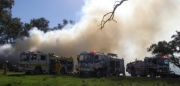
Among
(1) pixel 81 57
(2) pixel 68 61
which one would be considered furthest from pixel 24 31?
(1) pixel 81 57

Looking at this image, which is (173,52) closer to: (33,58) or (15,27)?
(33,58)

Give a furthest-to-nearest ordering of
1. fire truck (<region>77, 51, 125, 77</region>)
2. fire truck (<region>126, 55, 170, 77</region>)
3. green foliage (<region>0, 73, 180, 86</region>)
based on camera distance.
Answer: fire truck (<region>126, 55, 170, 77</region>) → fire truck (<region>77, 51, 125, 77</region>) → green foliage (<region>0, 73, 180, 86</region>)

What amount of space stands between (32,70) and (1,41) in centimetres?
3050

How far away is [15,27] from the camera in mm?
59500

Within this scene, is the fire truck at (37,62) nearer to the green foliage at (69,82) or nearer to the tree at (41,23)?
the green foliage at (69,82)

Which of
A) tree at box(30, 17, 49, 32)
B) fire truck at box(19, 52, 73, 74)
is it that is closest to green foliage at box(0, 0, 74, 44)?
tree at box(30, 17, 49, 32)

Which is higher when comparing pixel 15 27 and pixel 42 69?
pixel 15 27

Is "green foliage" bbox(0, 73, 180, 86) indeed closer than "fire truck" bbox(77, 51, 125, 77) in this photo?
Yes

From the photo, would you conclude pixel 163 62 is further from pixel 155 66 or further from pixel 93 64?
pixel 93 64

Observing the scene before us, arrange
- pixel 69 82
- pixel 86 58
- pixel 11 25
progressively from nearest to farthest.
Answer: pixel 69 82, pixel 86 58, pixel 11 25

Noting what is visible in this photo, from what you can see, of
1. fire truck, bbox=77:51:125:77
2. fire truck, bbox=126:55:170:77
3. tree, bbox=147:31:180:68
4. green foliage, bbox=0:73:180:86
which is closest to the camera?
green foliage, bbox=0:73:180:86

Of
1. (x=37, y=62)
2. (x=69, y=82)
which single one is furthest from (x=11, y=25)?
(x=69, y=82)

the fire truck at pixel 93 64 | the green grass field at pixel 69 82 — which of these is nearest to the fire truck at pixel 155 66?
the fire truck at pixel 93 64

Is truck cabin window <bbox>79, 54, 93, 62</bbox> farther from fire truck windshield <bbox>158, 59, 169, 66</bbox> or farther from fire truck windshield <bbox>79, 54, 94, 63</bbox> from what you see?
fire truck windshield <bbox>158, 59, 169, 66</bbox>
